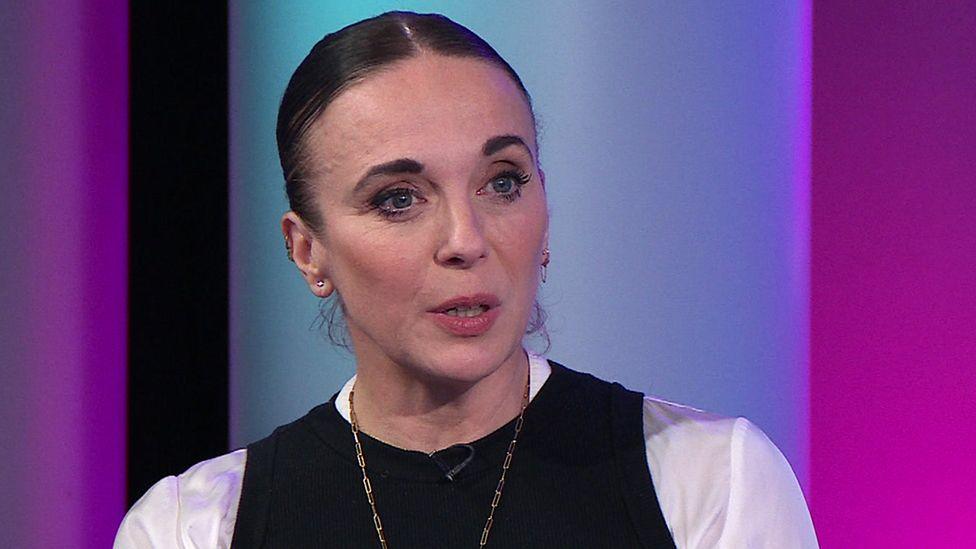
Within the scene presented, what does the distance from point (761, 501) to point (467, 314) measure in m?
0.35

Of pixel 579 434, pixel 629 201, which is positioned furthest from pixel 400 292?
pixel 629 201

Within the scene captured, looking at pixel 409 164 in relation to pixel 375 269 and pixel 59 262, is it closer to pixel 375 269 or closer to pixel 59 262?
pixel 375 269

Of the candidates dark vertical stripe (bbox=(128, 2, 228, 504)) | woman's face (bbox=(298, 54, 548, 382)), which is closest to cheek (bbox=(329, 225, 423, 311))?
woman's face (bbox=(298, 54, 548, 382))

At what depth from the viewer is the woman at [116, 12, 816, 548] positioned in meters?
1.44

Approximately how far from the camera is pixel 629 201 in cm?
184

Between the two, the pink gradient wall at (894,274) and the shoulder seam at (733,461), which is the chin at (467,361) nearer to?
the shoulder seam at (733,461)

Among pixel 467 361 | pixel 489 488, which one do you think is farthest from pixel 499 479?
pixel 467 361

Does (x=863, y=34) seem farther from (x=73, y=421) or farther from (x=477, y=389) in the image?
(x=73, y=421)

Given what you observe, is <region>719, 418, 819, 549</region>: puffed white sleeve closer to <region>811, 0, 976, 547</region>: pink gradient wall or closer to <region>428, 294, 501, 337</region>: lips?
<region>428, 294, 501, 337</region>: lips

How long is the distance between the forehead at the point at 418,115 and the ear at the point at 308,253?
77mm

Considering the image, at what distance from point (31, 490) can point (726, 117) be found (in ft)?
3.68

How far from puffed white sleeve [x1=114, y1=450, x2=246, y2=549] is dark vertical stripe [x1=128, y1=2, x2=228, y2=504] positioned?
34.0 inches

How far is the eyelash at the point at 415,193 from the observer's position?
145 cm

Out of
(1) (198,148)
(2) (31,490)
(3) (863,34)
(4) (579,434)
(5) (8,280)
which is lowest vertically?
(2) (31,490)
